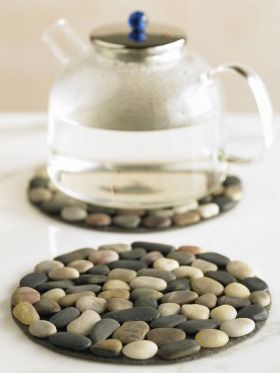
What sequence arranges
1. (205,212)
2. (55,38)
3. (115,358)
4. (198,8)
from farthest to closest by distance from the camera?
(198,8) → (55,38) → (205,212) → (115,358)

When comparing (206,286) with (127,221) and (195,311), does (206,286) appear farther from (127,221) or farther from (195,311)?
(127,221)

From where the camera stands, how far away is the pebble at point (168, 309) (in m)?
0.74

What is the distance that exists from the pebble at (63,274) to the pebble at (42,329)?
78mm

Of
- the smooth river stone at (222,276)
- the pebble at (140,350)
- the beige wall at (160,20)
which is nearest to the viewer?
the pebble at (140,350)

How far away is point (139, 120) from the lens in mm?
916

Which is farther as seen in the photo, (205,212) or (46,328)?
(205,212)

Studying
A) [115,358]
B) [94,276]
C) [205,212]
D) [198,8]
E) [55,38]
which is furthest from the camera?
[198,8]

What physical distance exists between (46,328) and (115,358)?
57mm

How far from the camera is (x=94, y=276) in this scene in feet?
2.60

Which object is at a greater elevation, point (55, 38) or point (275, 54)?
point (55, 38)

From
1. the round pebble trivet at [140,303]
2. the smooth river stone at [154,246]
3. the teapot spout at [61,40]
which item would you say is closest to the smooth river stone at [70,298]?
the round pebble trivet at [140,303]

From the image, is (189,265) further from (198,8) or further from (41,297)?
(198,8)

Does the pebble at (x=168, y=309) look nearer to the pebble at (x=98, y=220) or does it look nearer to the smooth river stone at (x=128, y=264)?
the smooth river stone at (x=128, y=264)

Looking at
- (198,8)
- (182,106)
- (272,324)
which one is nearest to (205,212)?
(182,106)
